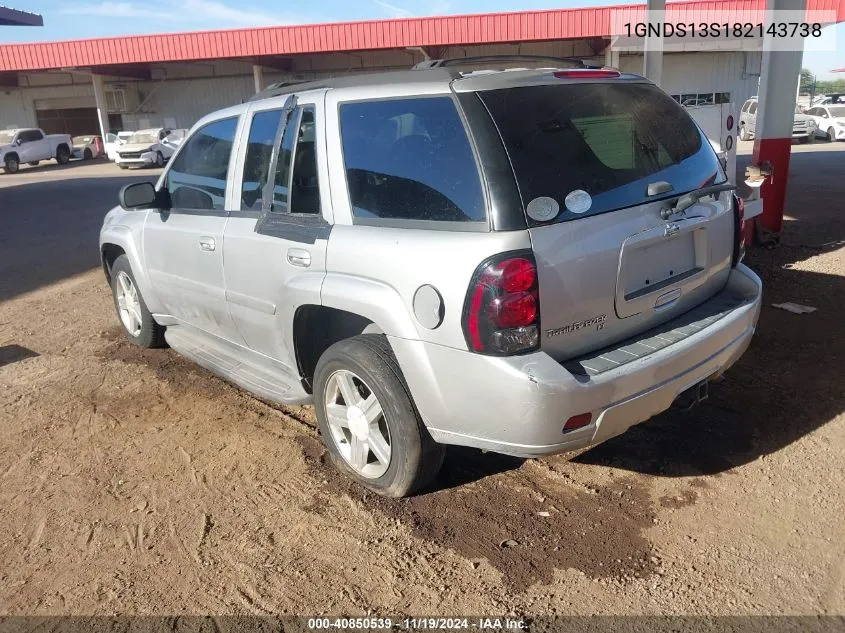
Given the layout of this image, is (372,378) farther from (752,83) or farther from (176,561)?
(752,83)

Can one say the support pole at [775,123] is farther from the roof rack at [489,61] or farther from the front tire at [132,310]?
the front tire at [132,310]

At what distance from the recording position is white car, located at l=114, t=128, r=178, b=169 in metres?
28.2

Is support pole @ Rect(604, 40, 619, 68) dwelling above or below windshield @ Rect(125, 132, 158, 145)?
above

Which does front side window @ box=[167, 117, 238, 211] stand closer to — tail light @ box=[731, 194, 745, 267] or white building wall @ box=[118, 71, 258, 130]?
tail light @ box=[731, 194, 745, 267]

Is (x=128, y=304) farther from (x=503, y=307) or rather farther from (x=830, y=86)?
(x=830, y=86)

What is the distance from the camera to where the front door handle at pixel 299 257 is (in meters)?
3.42

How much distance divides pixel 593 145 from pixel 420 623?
6.86 feet

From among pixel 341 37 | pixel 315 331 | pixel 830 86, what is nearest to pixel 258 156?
pixel 315 331

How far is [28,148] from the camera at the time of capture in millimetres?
30984

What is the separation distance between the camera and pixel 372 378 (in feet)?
10.3

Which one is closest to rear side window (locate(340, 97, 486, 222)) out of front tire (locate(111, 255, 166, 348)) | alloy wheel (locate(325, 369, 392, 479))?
alloy wheel (locate(325, 369, 392, 479))

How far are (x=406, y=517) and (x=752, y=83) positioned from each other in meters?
35.7

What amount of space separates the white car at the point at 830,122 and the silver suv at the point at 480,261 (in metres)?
28.8

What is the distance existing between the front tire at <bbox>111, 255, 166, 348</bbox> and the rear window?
11.7 feet
